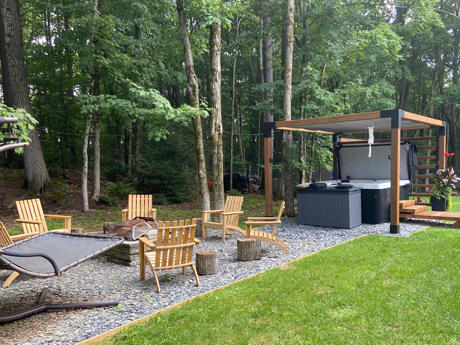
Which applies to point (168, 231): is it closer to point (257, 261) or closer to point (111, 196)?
point (257, 261)

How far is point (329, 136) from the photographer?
489 inches

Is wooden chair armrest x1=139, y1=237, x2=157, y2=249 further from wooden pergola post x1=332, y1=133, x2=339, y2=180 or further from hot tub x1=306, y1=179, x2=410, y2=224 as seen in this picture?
wooden pergola post x1=332, y1=133, x2=339, y2=180

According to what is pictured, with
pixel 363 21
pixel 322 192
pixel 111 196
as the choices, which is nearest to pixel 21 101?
pixel 111 196

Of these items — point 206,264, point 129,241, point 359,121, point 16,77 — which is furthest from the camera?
point 16,77

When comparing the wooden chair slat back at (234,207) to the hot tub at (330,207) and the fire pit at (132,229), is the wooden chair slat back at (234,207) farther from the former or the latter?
the hot tub at (330,207)

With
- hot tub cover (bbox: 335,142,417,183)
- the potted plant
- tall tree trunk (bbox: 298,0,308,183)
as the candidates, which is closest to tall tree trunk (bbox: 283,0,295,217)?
tall tree trunk (bbox: 298,0,308,183)

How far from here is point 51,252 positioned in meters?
3.65

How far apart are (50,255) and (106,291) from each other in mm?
899

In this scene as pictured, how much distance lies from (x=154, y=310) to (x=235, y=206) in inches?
153

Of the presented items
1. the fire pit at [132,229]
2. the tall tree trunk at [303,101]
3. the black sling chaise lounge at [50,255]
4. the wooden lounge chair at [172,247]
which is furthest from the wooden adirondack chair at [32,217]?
the tall tree trunk at [303,101]

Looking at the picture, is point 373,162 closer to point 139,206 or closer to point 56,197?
point 139,206

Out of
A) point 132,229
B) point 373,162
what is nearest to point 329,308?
point 132,229

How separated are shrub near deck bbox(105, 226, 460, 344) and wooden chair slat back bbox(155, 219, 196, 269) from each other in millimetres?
672

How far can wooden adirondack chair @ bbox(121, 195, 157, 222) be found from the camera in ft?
23.4
